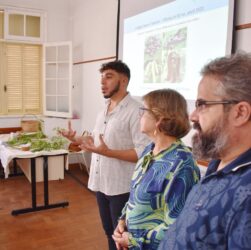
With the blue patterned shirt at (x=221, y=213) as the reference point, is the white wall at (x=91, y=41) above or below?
above

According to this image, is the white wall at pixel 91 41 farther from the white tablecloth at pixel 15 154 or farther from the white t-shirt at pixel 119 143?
the white t-shirt at pixel 119 143

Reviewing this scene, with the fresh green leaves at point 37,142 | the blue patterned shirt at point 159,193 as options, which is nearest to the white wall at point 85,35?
the fresh green leaves at point 37,142

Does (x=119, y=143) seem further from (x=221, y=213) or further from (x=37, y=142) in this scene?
(x=37, y=142)

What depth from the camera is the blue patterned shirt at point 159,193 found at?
1.18m

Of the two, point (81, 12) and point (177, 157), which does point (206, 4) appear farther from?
point (81, 12)

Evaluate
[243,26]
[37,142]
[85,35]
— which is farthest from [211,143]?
[85,35]

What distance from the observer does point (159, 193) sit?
121 cm

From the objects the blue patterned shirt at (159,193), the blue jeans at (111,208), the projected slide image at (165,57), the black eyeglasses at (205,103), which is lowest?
the blue jeans at (111,208)

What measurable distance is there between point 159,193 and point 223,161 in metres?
0.40

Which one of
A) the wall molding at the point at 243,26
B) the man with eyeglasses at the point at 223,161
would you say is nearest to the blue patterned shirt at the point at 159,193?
the man with eyeglasses at the point at 223,161

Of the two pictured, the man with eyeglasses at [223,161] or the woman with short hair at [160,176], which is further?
the woman with short hair at [160,176]

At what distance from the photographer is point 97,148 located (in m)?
1.80

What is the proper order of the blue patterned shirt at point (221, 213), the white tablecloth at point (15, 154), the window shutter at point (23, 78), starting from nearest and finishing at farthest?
the blue patterned shirt at point (221, 213) < the white tablecloth at point (15, 154) < the window shutter at point (23, 78)

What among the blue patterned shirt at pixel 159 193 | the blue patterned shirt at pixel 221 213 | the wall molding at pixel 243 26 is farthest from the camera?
the wall molding at pixel 243 26
